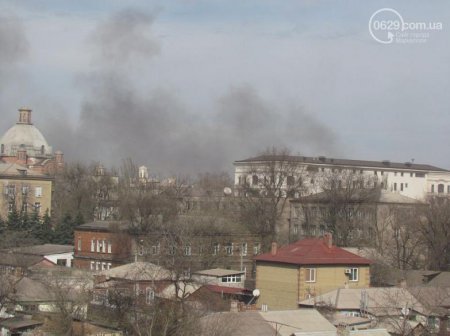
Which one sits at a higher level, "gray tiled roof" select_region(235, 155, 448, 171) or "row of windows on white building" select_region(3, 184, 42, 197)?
"gray tiled roof" select_region(235, 155, 448, 171)

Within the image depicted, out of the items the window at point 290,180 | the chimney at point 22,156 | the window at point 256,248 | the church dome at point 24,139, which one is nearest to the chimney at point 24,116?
the church dome at point 24,139

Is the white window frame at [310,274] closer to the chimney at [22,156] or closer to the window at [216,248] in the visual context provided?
the window at [216,248]

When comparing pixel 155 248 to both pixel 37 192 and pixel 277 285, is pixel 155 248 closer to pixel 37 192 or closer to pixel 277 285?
pixel 277 285

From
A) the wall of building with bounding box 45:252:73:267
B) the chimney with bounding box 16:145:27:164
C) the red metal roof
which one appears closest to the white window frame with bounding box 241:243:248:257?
the wall of building with bounding box 45:252:73:267

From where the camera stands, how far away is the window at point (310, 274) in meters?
41.0

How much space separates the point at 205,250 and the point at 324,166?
63753 millimetres

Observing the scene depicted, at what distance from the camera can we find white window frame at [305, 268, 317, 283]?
41000 millimetres

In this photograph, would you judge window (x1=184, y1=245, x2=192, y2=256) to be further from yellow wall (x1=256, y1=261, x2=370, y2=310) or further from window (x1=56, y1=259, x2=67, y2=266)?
window (x1=56, y1=259, x2=67, y2=266)

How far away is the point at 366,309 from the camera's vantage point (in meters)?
33.9

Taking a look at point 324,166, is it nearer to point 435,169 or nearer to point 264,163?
point 435,169

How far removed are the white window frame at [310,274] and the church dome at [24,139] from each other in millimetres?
87742

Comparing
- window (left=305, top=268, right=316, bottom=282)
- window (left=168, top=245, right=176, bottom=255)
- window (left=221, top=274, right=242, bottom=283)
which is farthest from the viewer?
window (left=221, top=274, right=242, bottom=283)

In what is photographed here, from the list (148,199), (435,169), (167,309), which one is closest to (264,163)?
(148,199)

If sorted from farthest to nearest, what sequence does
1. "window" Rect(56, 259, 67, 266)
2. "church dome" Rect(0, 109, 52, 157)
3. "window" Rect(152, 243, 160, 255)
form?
"church dome" Rect(0, 109, 52, 157)
"window" Rect(56, 259, 67, 266)
"window" Rect(152, 243, 160, 255)
